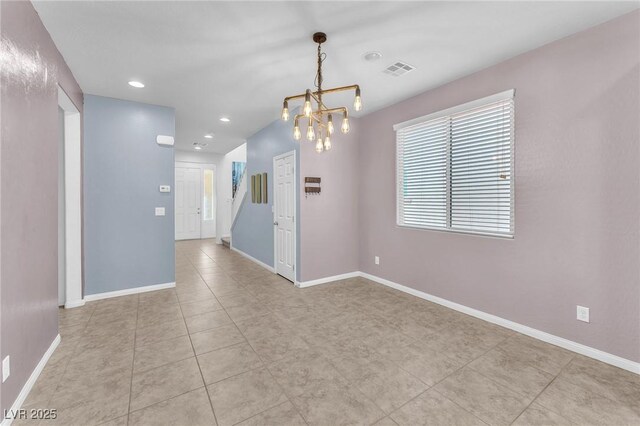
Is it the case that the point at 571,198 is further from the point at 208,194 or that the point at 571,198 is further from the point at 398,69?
the point at 208,194

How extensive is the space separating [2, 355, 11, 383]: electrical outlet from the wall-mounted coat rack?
3.34 m

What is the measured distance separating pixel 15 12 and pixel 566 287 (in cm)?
469

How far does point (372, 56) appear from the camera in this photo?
111 inches

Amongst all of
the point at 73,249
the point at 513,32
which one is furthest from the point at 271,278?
the point at 513,32

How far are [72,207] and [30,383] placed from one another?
2.27 m

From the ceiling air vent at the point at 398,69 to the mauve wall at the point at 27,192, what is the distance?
301 centimetres

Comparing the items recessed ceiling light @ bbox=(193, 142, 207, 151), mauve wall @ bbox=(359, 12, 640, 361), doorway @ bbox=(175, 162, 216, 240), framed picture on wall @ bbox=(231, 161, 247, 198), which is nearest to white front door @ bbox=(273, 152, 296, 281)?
mauve wall @ bbox=(359, 12, 640, 361)

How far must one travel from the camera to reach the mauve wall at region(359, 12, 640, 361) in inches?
87.3

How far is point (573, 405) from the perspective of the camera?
6.02ft

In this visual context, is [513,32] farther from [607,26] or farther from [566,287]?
[566,287]

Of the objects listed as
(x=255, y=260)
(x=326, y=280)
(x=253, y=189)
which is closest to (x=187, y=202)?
(x=253, y=189)

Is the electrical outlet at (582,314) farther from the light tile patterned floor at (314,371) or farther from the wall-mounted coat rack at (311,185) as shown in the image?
the wall-mounted coat rack at (311,185)

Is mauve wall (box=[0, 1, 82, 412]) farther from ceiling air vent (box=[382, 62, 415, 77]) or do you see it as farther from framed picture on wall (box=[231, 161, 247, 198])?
framed picture on wall (box=[231, 161, 247, 198])

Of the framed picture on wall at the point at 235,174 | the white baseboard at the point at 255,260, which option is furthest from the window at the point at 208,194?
the white baseboard at the point at 255,260
